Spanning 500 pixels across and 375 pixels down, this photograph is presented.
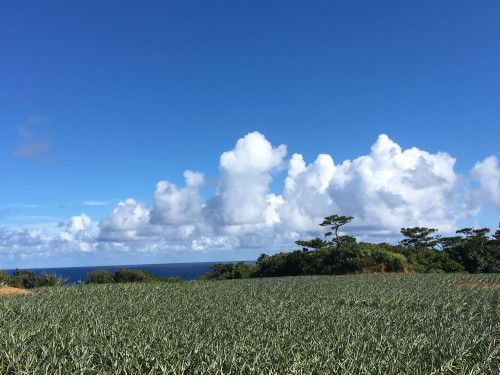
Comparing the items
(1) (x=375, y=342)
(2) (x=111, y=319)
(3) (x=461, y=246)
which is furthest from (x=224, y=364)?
(3) (x=461, y=246)

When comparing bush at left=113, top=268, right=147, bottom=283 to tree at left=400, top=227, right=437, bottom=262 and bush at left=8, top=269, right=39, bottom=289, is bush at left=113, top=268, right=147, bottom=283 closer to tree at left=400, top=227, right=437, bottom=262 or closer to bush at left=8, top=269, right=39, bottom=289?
bush at left=8, top=269, right=39, bottom=289

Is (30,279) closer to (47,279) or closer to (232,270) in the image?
(47,279)

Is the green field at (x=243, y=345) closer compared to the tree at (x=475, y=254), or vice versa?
the green field at (x=243, y=345)

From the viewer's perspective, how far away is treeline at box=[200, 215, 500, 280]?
47906 millimetres

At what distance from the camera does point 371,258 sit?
4766cm

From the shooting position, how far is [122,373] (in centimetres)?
598

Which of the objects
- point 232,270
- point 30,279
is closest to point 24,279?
point 30,279

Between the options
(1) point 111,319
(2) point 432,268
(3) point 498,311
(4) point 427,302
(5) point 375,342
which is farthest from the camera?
(2) point 432,268

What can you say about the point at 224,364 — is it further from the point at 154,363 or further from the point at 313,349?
the point at 313,349

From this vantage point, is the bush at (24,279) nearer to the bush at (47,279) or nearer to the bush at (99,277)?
the bush at (47,279)

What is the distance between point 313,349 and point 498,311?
10.0 meters

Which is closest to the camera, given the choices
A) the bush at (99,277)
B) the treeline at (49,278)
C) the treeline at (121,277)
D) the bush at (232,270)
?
the treeline at (49,278)

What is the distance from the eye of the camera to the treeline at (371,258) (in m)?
47.9

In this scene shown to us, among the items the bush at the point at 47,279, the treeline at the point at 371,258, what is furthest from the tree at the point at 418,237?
the bush at the point at 47,279
